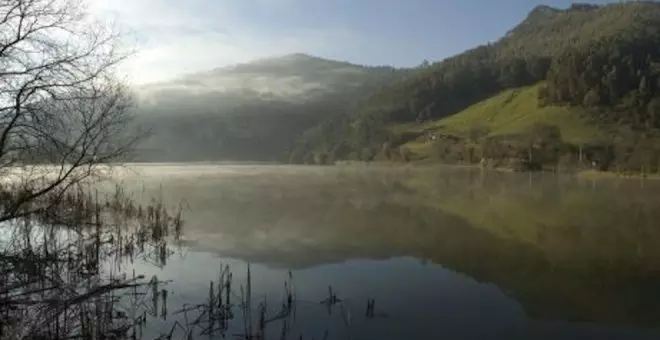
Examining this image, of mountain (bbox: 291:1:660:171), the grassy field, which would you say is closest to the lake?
mountain (bbox: 291:1:660:171)

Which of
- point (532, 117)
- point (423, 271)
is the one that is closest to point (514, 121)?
point (532, 117)

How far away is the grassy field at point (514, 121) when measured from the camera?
4257 inches

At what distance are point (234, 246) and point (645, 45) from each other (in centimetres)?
17334

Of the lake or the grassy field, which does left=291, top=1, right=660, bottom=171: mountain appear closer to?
the grassy field

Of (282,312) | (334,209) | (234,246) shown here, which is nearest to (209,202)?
(334,209)

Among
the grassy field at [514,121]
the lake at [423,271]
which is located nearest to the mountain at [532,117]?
the grassy field at [514,121]

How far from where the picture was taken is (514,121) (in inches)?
5207

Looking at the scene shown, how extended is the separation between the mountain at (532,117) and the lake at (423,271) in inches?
2306

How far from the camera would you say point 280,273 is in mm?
14422

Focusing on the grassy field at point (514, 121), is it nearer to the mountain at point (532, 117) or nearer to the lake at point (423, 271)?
the mountain at point (532, 117)

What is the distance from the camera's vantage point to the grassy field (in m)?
108

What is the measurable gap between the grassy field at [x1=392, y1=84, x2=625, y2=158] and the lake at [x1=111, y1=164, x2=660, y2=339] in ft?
267

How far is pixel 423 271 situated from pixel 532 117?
12043 cm

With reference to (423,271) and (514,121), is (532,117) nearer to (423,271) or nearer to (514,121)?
(514,121)
